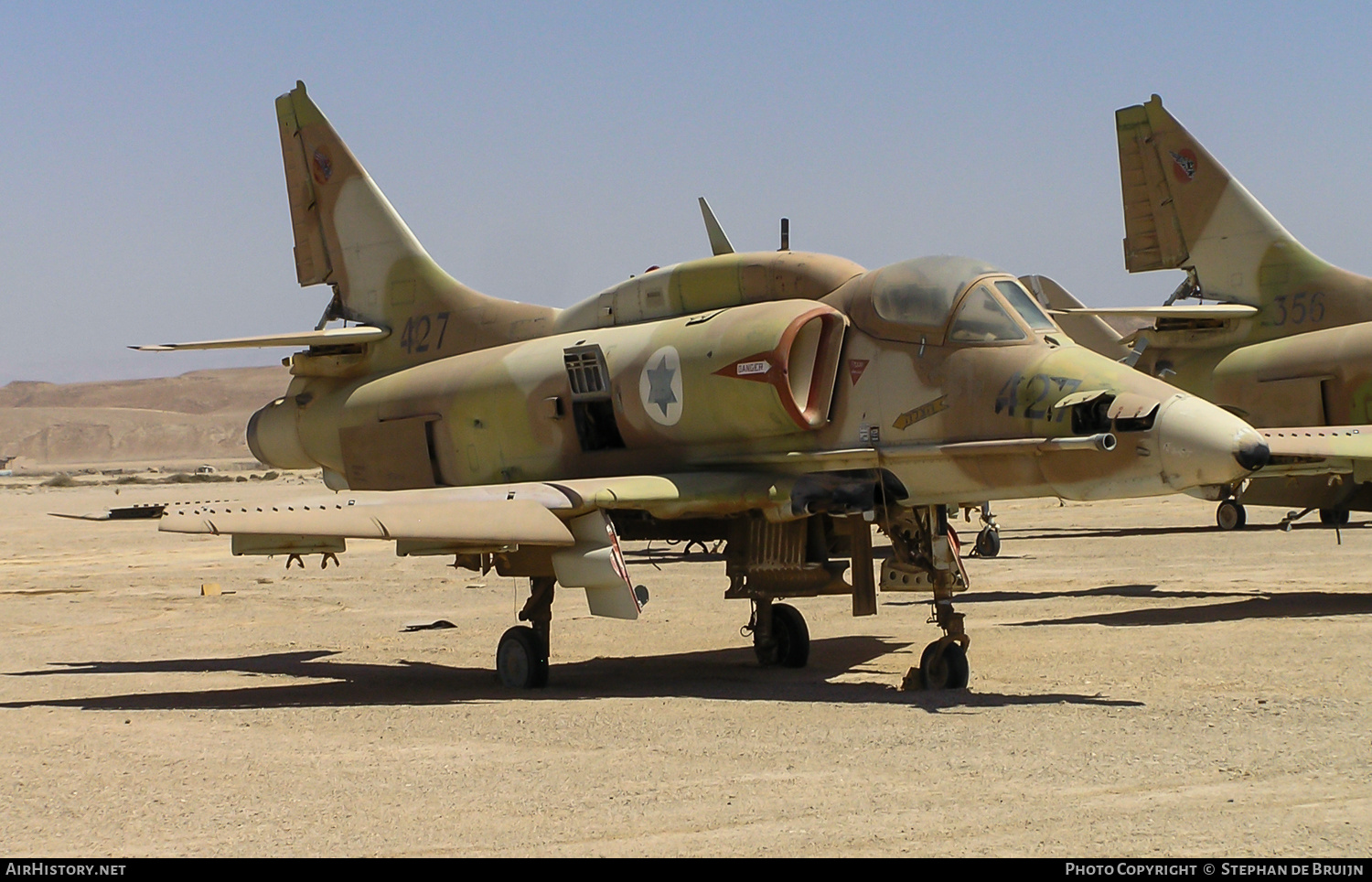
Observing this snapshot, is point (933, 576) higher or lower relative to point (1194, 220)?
lower

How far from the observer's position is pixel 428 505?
473 inches

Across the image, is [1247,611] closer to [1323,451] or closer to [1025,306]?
[1323,451]

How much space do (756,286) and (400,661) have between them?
571cm

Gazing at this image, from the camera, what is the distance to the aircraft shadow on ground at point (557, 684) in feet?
38.7

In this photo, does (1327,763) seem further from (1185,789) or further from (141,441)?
(141,441)

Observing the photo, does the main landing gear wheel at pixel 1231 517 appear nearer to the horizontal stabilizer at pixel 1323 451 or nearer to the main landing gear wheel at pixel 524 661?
the horizontal stabilizer at pixel 1323 451

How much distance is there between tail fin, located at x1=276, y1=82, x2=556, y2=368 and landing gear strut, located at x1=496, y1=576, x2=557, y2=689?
118 inches

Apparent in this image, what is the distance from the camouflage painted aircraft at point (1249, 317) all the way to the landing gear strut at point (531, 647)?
7672 millimetres

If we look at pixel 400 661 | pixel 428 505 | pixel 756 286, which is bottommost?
pixel 400 661

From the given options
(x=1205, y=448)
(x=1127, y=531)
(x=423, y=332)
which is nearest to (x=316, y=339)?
(x=423, y=332)

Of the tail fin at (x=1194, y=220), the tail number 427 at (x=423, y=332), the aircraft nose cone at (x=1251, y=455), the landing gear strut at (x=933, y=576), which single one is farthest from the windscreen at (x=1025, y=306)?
the tail fin at (x=1194, y=220)

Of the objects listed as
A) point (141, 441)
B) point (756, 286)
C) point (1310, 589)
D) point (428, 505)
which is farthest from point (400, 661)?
point (141, 441)

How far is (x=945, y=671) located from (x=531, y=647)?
371cm

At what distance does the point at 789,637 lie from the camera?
14.2 m
